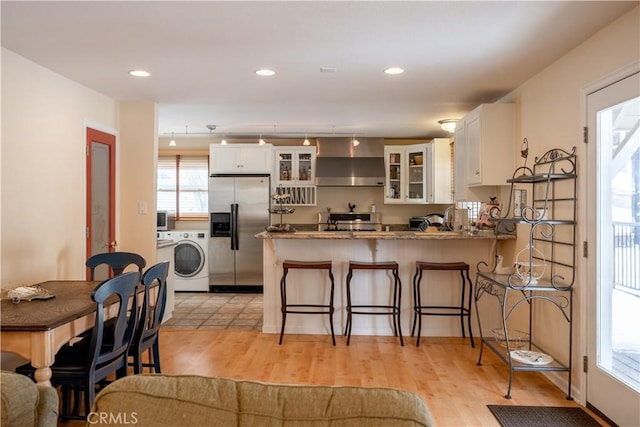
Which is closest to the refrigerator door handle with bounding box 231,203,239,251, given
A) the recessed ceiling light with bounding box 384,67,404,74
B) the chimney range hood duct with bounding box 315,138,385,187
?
the chimney range hood duct with bounding box 315,138,385,187

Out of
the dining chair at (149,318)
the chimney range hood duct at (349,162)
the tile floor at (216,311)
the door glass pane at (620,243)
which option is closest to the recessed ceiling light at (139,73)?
the dining chair at (149,318)

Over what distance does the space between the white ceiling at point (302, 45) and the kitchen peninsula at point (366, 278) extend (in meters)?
1.41

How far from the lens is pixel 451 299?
415 centimetres

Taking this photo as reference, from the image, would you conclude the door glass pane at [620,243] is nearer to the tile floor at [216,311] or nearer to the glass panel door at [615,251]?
the glass panel door at [615,251]

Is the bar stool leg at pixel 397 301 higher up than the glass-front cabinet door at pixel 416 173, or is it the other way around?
the glass-front cabinet door at pixel 416 173

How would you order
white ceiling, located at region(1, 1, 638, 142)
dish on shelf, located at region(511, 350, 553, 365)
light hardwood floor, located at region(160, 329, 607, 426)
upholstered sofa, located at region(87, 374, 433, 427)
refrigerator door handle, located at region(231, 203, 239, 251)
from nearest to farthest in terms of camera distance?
upholstered sofa, located at region(87, 374, 433, 427) → white ceiling, located at region(1, 1, 638, 142) → light hardwood floor, located at region(160, 329, 607, 426) → dish on shelf, located at region(511, 350, 553, 365) → refrigerator door handle, located at region(231, 203, 239, 251)

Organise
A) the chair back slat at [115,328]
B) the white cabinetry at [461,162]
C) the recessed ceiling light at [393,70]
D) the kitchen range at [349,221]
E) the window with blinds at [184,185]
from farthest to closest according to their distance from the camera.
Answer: the window with blinds at [184,185] < the kitchen range at [349,221] < the white cabinetry at [461,162] < the recessed ceiling light at [393,70] < the chair back slat at [115,328]

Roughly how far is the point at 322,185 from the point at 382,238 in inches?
105

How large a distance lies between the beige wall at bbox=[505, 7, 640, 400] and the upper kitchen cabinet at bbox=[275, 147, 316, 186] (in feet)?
11.5

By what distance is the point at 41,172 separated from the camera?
3.16 metres

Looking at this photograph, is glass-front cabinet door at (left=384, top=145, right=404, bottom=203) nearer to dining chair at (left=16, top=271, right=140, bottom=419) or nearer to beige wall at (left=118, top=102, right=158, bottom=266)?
beige wall at (left=118, top=102, right=158, bottom=266)

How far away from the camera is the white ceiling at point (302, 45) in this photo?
2270 millimetres

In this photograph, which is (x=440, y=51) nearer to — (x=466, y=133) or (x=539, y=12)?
(x=539, y=12)

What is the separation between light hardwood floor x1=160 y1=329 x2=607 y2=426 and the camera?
2785mm
